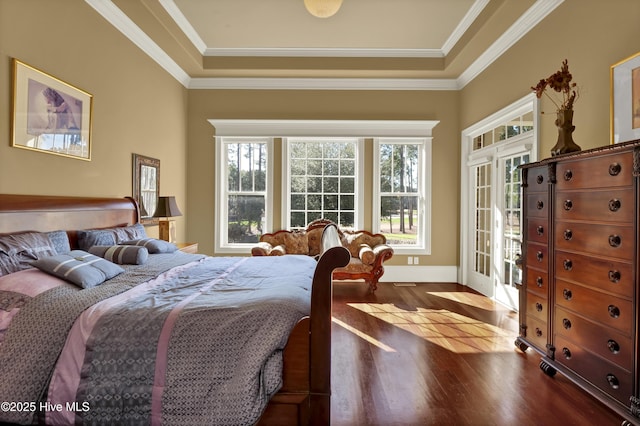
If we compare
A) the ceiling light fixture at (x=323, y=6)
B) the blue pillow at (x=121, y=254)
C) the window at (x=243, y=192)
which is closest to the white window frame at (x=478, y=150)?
the ceiling light fixture at (x=323, y=6)

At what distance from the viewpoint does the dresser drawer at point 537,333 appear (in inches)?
104

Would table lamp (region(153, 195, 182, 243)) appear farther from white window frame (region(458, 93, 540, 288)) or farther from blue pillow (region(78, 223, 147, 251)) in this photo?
white window frame (region(458, 93, 540, 288))

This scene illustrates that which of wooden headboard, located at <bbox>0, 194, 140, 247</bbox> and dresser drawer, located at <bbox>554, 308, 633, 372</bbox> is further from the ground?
wooden headboard, located at <bbox>0, 194, 140, 247</bbox>

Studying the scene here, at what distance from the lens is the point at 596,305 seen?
6.97 ft

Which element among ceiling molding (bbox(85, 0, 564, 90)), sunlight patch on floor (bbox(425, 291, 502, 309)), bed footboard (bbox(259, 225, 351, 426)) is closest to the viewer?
bed footboard (bbox(259, 225, 351, 426))

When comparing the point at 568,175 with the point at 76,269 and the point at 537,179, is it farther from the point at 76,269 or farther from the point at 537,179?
the point at 76,269

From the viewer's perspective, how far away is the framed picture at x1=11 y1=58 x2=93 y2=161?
8.64ft

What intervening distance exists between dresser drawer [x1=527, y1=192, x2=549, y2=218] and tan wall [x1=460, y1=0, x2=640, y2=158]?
698mm

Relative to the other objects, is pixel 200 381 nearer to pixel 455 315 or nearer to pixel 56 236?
pixel 56 236

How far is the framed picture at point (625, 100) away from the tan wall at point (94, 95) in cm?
453

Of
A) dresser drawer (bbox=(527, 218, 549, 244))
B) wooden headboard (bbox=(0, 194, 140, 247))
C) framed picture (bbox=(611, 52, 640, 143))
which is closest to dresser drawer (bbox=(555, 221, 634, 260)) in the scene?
dresser drawer (bbox=(527, 218, 549, 244))

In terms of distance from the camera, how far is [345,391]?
7.69ft

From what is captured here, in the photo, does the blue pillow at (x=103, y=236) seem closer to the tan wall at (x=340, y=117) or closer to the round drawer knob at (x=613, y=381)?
the tan wall at (x=340, y=117)

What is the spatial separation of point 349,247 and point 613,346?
3.62 metres
